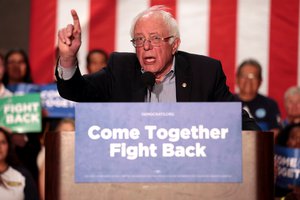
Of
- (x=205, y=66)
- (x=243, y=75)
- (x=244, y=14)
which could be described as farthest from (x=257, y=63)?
Answer: (x=205, y=66)

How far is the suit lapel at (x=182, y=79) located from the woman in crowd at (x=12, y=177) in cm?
180

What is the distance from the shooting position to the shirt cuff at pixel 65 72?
6.90ft

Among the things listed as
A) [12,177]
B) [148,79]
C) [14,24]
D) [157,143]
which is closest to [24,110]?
[12,177]

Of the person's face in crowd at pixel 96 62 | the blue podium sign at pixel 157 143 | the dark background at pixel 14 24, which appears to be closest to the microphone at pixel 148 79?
the blue podium sign at pixel 157 143

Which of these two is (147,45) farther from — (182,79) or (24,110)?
(24,110)

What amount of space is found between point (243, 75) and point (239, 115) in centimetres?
309

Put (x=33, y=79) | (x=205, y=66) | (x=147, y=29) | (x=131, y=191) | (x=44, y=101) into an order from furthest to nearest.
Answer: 1. (x=33, y=79)
2. (x=44, y=101)
3. (x=205, y=66)
4. (x=147, y=29)
5. (x=131, y=191)

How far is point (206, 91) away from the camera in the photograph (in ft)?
7.47

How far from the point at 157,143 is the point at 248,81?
3109mm

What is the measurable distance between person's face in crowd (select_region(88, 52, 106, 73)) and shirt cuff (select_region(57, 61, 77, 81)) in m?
2.68

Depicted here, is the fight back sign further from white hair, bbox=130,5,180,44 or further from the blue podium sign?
the blue podium sign

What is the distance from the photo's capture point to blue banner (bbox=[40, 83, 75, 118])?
458 cm

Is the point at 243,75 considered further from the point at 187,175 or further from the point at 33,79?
the point at 187,175

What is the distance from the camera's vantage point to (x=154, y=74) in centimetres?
223
